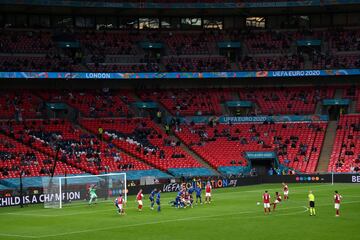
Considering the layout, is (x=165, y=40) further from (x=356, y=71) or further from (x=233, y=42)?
(x=356, y=71)

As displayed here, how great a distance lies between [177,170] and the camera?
252 ft

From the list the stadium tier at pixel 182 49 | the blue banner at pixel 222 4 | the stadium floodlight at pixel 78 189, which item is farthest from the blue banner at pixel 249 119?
the stadium floodlight at pixel 78 189

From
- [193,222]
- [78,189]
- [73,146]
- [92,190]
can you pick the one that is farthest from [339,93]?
[193,222]

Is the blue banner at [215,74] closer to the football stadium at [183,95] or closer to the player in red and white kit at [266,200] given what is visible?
the football stadium at [183,95]

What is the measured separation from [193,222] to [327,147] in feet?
144

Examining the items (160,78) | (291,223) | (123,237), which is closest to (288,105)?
(160,78)

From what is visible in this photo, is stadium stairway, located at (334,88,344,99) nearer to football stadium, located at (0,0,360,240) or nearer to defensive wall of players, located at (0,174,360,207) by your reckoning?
football stadium, located at (0,0,360,240)

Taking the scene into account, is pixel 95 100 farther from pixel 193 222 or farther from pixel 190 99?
pixel 193 222

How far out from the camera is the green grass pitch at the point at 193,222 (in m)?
37.2

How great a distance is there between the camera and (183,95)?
92.8 metres

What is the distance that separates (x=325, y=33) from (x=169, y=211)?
171ft

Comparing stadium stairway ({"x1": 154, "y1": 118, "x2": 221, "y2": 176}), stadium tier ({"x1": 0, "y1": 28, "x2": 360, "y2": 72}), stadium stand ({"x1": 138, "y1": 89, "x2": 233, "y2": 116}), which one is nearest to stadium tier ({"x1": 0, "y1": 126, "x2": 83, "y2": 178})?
stadium stairway ({"x1": 154, "y1": 118, "x2": 221, "y2": 176})

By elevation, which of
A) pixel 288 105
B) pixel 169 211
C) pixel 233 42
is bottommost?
pixel 169 211

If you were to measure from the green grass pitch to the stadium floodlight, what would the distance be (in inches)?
35.3
